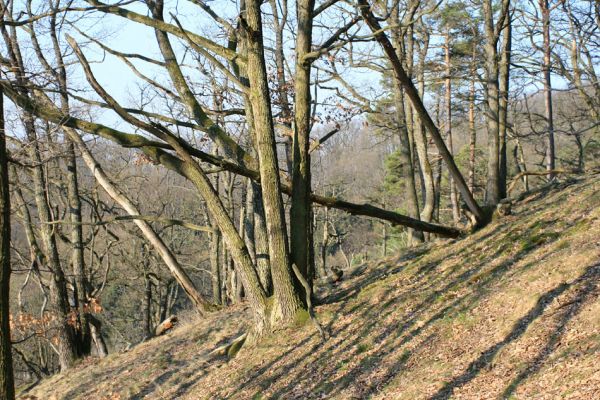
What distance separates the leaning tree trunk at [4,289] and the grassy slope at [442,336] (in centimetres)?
304

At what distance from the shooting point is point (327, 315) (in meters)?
10.4

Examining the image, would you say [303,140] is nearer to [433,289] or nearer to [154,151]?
[154,151]

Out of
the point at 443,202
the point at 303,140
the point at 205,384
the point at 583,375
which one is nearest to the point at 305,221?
the point at 303,140

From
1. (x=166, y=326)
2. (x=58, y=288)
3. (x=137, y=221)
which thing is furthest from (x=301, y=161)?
(x=58, y=288)

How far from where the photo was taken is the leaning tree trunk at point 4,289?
23.9ft

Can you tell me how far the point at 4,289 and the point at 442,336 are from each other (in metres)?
5.38

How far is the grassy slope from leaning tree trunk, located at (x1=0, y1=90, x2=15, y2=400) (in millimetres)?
3044

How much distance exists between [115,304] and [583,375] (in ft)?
108

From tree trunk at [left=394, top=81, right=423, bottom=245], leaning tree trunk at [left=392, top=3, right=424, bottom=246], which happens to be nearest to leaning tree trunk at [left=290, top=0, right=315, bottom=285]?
leaning tree trunk at [left=392, top=3, right=424, bottom=246]

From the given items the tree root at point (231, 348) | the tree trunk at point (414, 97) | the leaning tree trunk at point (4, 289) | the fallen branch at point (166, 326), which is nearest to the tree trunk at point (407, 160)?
the tree trunk at point (414, 97)

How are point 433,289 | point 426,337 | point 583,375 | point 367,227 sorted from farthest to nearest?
point 367,227 < point 433,289 < point 426,337 < point 583,375

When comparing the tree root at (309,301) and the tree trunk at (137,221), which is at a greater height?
the tree trunk at (137,221)

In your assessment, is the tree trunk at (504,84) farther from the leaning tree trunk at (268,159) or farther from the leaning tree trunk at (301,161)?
the leaning tree trunk at (268,159)

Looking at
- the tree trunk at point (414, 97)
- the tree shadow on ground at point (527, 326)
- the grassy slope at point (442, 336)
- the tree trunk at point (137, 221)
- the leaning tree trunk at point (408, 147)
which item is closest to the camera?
the tree shadow on ground at point (527, 326)
